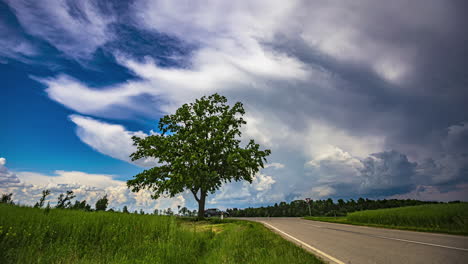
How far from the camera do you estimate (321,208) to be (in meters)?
56.4

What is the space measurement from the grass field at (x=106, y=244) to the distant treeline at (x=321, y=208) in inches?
1667

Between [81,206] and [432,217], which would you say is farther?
[432,217]

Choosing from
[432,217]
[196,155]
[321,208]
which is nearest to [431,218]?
Result: [432,217]

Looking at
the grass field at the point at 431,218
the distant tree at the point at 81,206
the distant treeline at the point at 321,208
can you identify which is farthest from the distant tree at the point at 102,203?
the distant treeline at the point at 321,208

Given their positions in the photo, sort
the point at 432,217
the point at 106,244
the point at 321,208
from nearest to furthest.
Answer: the point at 106,244 → the point at 432,217 → the point at 321,208

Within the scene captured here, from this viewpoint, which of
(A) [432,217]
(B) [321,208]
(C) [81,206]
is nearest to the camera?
(C) [81,206]

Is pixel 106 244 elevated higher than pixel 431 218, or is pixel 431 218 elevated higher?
pixel 106 244

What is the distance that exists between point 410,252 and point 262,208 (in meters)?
58.9

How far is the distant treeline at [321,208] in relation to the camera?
159 feet

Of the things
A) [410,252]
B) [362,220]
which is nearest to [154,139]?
[410,252]

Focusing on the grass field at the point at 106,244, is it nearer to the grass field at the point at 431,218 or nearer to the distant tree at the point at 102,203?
the distant tree at the point at 102,203

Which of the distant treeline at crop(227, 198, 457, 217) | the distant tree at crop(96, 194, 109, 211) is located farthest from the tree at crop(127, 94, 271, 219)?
the distant treeline at crop(227, 198, 457, 217)

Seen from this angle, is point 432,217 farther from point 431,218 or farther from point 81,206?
point 81,206

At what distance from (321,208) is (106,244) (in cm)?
5713
